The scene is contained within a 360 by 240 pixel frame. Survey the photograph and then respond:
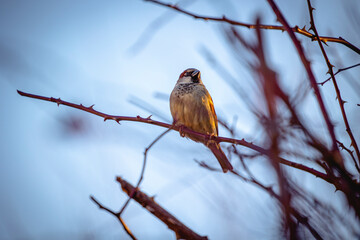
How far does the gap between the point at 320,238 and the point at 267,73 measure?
630 millimetres

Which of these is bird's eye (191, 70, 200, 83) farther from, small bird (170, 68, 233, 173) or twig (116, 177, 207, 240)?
twig (116, 177, 207, 240)

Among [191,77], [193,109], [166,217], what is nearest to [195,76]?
[191,77]

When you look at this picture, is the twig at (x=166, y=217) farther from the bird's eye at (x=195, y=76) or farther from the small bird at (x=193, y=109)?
the bird's eye at (x=195, y=76)

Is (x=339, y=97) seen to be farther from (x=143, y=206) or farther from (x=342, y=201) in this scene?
(x=143, y=206)

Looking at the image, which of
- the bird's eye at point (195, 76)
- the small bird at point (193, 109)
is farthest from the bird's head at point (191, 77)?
the small bird at point (193, 109)

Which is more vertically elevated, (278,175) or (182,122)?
(182,122)

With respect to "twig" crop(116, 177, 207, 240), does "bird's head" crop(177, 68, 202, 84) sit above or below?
above

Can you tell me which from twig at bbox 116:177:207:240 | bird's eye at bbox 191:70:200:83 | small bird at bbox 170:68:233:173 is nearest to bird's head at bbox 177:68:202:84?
bird's eye at bbox 191:70:200:83

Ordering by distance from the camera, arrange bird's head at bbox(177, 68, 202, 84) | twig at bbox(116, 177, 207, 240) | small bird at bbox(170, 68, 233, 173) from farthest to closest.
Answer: bird's head at bbox(177, 68, 202, 84) < small bird at bbox(170, 68, 233, 173) < twig at bbox(116, 177, 207, 240)

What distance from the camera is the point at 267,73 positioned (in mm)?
678

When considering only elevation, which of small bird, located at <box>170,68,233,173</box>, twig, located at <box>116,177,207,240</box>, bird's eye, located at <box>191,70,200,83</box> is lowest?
twig, located at <box>116,177,207,240</box>

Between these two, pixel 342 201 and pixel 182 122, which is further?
pixel 182 122

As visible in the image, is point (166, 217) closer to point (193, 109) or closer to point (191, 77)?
point (193, 109)

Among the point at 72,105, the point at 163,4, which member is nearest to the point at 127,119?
the point at 72,105
